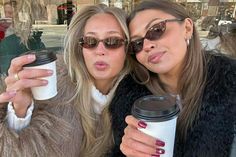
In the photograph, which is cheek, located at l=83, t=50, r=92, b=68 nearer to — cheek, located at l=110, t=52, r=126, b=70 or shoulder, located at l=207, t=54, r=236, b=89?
cheek, located at l=110, t=52, r=126, b=70

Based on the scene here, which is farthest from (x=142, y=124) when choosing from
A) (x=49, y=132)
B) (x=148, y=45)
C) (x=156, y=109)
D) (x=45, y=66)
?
(x=49, y=132)

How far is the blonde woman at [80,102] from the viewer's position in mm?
1321

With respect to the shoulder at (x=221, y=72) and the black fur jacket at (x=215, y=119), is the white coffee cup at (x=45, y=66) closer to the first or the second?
the black fur jacket at (x=215, y=119)

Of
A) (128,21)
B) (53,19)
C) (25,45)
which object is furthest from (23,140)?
(53,19)

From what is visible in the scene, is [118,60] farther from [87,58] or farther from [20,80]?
[20,80]

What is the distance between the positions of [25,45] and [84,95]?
62.1 inches

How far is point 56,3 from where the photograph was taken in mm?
5168

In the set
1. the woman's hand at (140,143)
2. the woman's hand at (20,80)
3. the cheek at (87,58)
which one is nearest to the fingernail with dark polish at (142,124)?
the woman's hand at (140,143)

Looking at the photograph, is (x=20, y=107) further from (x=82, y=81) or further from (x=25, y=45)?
(x=25, y=45)

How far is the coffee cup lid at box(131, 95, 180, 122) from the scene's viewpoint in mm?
850

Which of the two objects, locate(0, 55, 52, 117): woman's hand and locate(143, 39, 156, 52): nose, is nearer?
locate(0, 55, 52, 117): woman's hand

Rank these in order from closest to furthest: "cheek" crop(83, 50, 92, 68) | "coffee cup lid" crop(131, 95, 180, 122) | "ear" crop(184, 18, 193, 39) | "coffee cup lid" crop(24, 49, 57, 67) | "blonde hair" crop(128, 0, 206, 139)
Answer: "coffee cup lid" crop(131, 95, 180, 122) < "coffee cup lid" crop(24, 49, 57, 67) < "blonde hair" crop(128, 0, 206, 139) < "ear" crop(184, 18, 193, 39) < "cheek" crop(83, 50, 92, 68)

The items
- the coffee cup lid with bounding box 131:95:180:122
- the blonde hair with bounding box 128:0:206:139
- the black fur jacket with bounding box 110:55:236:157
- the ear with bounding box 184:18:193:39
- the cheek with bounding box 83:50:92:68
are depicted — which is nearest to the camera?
the coffee cup lid with bounding box 131:95:180:122

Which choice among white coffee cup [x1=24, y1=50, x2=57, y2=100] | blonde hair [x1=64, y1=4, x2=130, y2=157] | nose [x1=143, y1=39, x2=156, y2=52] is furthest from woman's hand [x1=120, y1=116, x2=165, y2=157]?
blonde hair [x1=64, y1=4, x2=130, y2=157]
